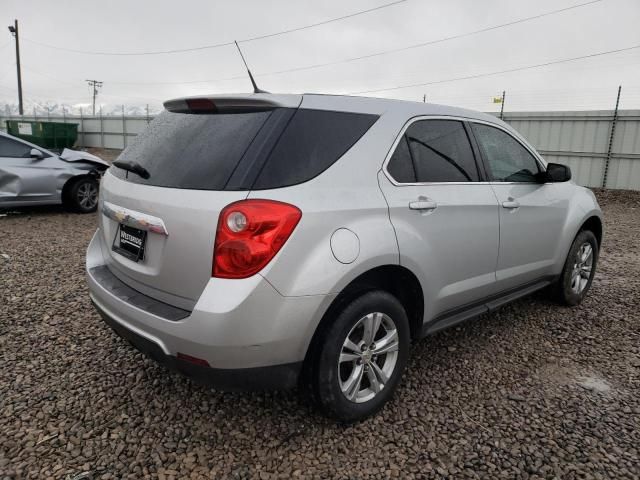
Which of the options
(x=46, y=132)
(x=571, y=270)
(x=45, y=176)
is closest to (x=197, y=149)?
(x=571, y=270)

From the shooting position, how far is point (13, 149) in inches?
289

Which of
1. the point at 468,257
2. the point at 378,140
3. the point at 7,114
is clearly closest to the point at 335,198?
the point at 378,140

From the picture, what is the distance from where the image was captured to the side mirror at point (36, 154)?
292 inches

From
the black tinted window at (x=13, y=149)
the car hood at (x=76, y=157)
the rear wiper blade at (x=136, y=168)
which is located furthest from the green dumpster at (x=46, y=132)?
the rear wiper blade at (x=136, y=168)

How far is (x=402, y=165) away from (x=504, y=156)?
122 cm

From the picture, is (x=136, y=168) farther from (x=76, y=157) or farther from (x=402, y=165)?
(x=76, y=157)

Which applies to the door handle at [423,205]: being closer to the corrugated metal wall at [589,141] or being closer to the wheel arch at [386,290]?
the wheel arch at [386,290]

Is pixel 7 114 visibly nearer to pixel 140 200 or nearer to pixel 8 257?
pixel 8 257

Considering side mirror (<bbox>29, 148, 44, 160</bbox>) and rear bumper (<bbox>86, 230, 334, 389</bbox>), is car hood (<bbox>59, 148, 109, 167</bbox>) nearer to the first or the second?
side mirror (<bbox>29, 148, 44, 160</bbox>)

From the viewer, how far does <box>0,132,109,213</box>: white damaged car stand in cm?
717

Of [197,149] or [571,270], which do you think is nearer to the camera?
[197,149]

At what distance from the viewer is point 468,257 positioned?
9.22 ft

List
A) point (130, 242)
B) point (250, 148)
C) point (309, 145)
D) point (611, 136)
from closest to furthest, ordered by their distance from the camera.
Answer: point (250, 148)
point (309, 145)
point (130, 242)
point (611, 136)

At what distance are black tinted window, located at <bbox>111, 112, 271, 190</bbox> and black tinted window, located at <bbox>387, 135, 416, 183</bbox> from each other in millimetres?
717
